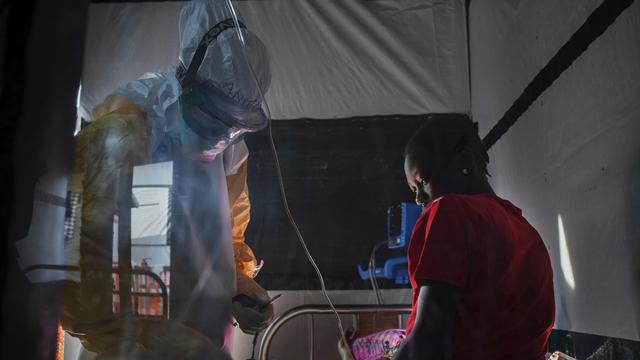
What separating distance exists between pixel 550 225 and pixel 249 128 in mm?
886

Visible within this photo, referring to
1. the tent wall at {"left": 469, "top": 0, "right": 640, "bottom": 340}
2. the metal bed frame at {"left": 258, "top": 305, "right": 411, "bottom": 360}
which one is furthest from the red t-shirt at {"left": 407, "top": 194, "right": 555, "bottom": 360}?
the metal bed frame at {"left": 258, "top": 305, "right": 411, "bottom": 360}

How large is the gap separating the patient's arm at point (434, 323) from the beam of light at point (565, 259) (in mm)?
594

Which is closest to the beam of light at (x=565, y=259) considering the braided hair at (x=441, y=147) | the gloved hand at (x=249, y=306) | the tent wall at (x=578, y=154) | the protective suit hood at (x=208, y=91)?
the tent wall at (x=578, y=154)

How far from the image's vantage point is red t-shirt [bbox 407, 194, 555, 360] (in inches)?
29.8

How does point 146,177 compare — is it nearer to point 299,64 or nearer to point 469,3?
point 299,64

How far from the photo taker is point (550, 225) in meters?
1.33

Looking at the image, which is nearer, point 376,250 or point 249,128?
point 249,128

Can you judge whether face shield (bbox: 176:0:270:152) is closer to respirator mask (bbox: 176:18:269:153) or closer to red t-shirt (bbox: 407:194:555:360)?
respirator mask (bbox: 176:18:269:153)

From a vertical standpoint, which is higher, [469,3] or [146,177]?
[469,3]

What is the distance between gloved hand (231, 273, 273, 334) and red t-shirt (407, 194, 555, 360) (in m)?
0.30

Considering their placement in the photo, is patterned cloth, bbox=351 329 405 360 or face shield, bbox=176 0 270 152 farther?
patterned cloth, bbox=351 329 405 360

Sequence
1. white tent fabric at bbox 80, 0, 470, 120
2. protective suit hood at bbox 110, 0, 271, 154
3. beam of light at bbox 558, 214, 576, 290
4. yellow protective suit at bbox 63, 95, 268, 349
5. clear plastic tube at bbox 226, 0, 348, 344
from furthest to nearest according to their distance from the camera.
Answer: white tent fabric at bbox 80, 0, 470, 120 → beam of light at bbox 558, 214, 576, 290 → clear plastic tube at bbox 226, 0, 348, 344 → protective suit hood at bbox 110, 0, 271, 154 → yellow protective suit at bbox 63, 95, 268, 349

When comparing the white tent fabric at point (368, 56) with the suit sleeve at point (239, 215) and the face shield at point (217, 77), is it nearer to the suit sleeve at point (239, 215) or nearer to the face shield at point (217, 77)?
the suit sleeve at point (239, 215)

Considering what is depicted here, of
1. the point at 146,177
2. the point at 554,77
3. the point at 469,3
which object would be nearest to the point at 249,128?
the point at 146,177
